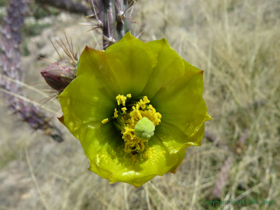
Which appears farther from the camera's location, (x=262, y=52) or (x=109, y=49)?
(x=262, y=52)

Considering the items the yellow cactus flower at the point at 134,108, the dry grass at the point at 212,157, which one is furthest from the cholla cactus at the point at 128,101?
the dry grass at the point at 212,157

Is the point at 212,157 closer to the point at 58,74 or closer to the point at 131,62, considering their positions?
the point at 131,62

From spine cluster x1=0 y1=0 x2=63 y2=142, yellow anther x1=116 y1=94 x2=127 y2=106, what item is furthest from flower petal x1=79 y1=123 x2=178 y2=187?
spine cluster x1=0 y1=0 x2=63 y2=142

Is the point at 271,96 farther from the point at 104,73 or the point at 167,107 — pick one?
the point at 104,73

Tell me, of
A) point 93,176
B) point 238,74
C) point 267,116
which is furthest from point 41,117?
point 267,116

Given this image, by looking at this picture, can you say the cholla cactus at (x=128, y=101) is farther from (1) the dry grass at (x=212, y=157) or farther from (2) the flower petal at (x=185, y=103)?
(1) the dry grass at (x=212, y=157)

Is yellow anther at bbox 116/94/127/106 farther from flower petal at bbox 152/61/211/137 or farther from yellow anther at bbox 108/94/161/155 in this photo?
flower petal at bbox 152/61/211/137

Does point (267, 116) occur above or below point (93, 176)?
above
